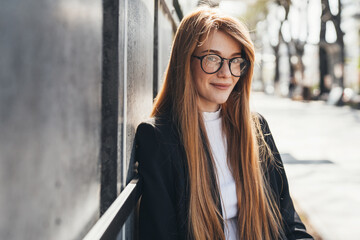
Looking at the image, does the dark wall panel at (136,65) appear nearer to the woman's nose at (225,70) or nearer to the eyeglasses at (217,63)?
the eyeglasses at (217,63)

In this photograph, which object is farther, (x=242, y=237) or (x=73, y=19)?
(x=242, y=237)

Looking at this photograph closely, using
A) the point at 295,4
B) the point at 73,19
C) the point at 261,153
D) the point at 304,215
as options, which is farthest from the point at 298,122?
the point at 295,4

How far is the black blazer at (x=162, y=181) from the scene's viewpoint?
5.61 ft

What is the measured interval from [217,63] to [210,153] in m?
0.44

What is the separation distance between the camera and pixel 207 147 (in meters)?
1.95

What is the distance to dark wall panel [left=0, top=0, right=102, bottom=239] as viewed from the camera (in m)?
0.64

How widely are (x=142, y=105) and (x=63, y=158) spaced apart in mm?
1288

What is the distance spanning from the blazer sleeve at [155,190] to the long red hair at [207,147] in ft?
0.36

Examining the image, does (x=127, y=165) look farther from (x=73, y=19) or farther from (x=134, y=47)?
(x=73, y=19)

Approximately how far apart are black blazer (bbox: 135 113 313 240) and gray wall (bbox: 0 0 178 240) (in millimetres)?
141

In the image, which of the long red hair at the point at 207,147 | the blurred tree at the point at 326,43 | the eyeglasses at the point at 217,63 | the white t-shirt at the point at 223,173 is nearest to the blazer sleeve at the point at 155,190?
the long red hair at the point at 207,147

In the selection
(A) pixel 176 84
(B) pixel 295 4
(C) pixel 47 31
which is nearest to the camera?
(C) pixel 47 31

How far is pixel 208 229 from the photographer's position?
185cm

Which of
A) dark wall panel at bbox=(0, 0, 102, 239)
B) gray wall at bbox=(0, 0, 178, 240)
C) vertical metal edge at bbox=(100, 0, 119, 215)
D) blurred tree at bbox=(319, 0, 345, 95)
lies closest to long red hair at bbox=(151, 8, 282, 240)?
gray wall at bbox=(0, 0, 178, 240)
